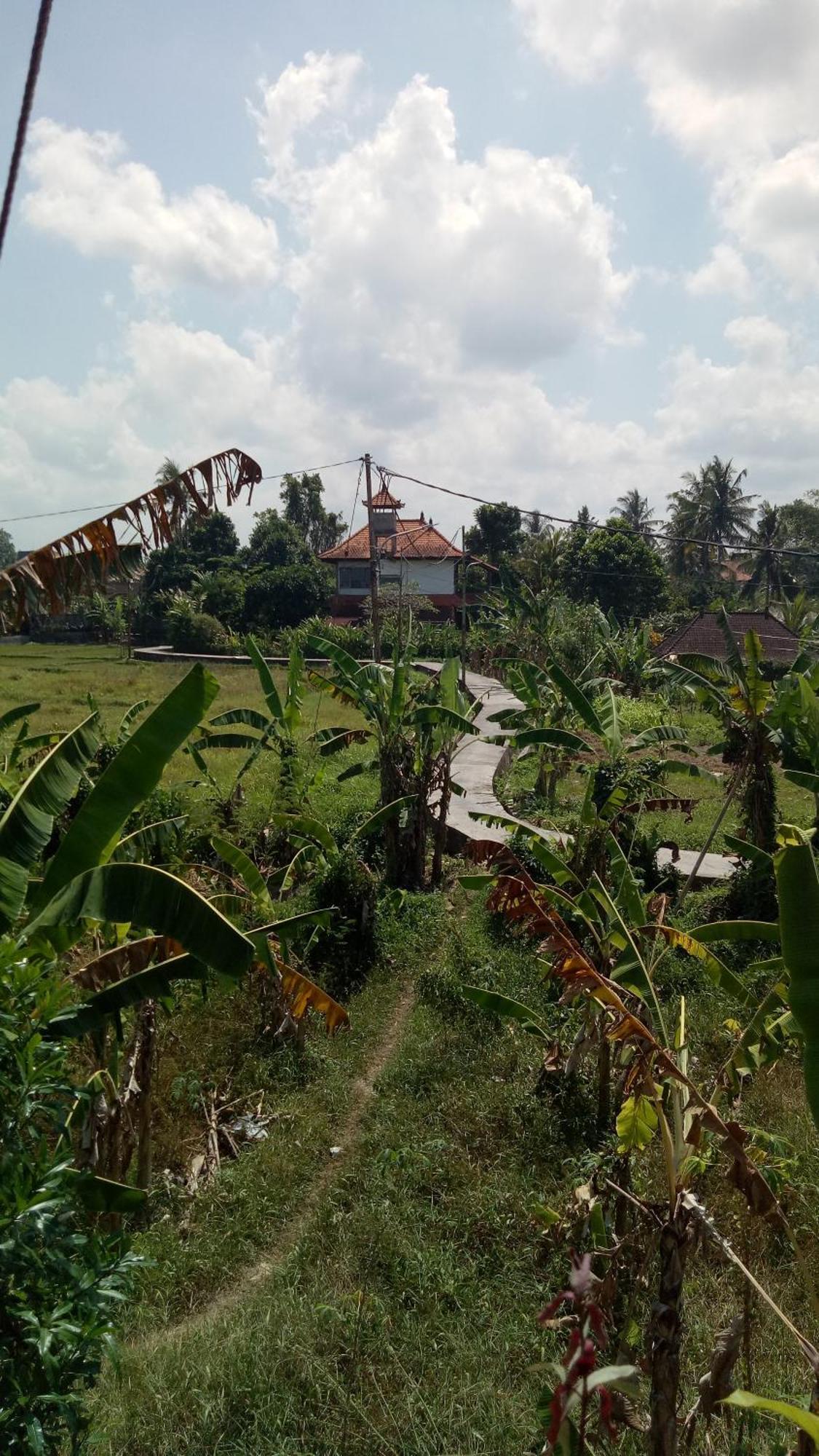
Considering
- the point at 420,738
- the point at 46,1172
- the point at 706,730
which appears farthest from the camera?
the point at 706,730

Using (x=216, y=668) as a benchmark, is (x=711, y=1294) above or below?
below

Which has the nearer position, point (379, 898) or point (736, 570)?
point (379, 898)

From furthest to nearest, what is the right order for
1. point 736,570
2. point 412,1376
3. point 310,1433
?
point 736,570
point 412,1376
point 310,1433

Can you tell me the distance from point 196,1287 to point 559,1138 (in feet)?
7.89

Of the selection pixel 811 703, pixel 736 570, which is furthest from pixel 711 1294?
pixel 736 570

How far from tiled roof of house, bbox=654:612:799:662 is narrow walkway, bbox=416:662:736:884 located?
9455 mm

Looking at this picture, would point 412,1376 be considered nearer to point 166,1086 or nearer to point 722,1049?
point 166,1086

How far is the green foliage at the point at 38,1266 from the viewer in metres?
2.92

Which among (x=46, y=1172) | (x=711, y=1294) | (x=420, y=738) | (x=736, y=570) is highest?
(x=736, y=570)

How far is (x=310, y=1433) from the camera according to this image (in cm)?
358

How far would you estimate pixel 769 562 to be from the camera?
153 ft

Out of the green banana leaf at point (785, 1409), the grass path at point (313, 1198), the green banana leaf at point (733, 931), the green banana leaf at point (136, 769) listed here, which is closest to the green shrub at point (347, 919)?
the grass path at point (313, 1198)

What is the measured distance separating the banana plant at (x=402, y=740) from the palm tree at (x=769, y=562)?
37200mm

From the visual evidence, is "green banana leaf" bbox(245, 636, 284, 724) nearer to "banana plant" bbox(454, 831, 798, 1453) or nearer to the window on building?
"banana plant" bbox(454, 831, 798, 1453)
